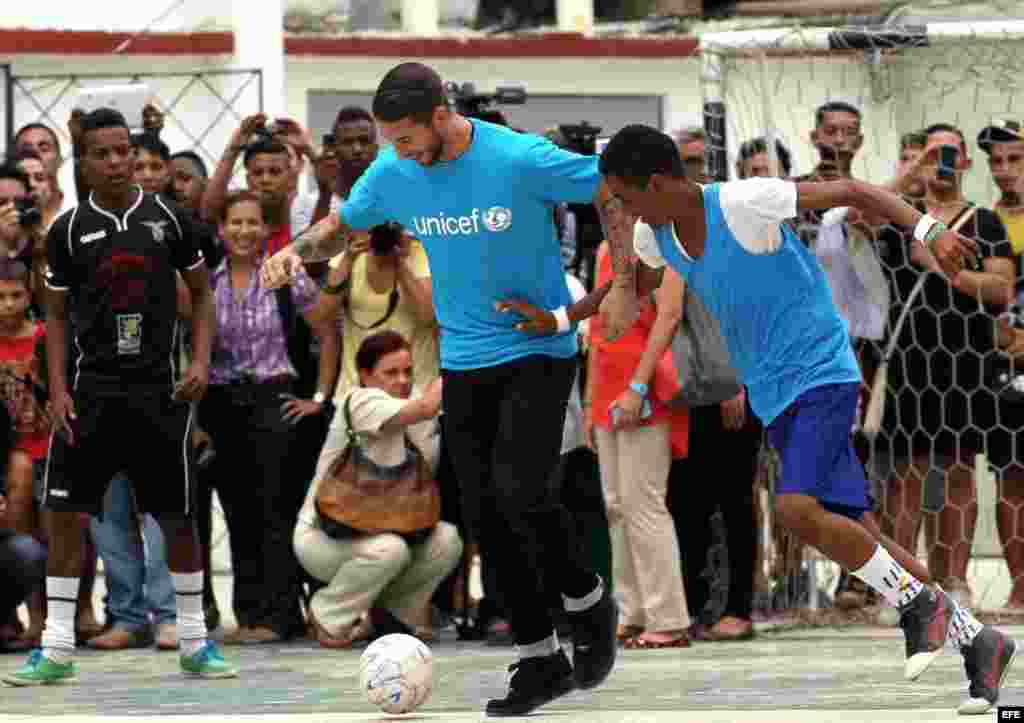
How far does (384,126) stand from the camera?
7.77m

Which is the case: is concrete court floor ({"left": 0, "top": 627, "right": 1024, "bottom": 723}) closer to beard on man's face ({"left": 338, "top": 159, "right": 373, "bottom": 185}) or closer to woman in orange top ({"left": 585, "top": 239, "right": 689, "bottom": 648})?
woman in orange top ({"left": 585, "top": 239, "right": 689, "bottom": 648})

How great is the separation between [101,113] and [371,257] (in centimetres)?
183

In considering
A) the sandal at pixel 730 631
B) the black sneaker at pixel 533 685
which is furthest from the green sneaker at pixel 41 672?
the sandal at pixel 730 631

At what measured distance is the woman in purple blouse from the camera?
11062 millimetres

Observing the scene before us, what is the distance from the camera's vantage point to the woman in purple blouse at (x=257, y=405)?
36.3ft

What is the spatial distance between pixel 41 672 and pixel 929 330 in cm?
449

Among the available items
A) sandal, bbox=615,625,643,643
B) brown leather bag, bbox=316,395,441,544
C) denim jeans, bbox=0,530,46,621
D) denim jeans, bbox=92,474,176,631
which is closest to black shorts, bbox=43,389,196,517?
denim jeans, bbox=0,530,46,621

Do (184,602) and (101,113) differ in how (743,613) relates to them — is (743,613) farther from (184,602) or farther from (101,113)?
(101,113)

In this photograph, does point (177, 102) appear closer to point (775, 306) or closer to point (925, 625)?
point (775, 306)

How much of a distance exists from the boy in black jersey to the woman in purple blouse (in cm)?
132

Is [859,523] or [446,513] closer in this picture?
[859,523]

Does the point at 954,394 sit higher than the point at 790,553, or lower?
higher

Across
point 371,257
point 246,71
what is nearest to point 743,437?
point 371,257

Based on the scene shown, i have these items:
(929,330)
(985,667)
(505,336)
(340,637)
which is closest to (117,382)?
(340,637)
